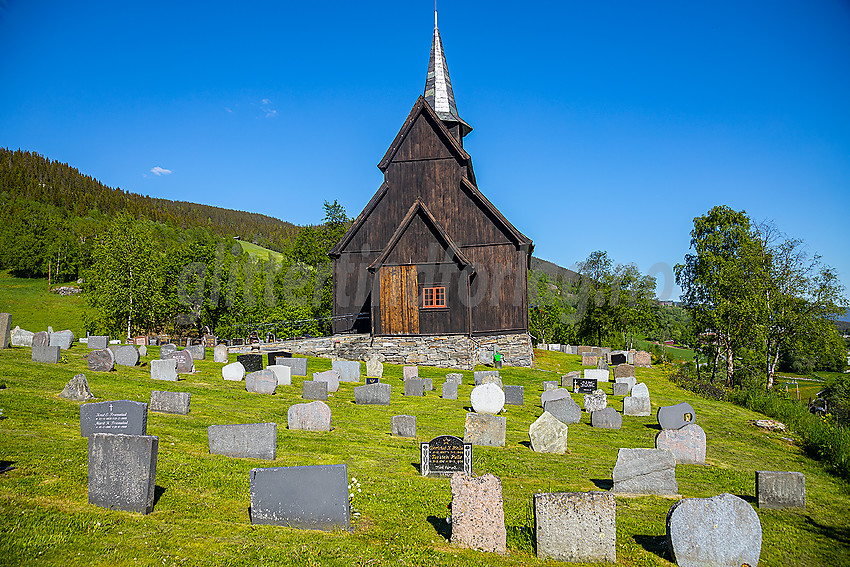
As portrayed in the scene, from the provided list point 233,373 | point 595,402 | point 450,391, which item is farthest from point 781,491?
point 233,373

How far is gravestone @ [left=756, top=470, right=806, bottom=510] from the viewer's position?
397 inches

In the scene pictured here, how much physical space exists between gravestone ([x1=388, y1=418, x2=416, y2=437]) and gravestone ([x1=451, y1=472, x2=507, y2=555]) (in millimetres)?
6362

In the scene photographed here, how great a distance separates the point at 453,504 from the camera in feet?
24.6

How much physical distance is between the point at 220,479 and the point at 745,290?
32.5 metres

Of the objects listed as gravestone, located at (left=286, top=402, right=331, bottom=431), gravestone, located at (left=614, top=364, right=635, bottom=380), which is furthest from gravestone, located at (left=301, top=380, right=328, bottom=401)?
gravestone, located at (left=614, top=364, right=635, bottom=380)

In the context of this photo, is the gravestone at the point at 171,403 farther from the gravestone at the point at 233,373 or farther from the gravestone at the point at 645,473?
the gravestone at the point at 645,473

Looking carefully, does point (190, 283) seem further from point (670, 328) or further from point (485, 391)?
point (670, 328)

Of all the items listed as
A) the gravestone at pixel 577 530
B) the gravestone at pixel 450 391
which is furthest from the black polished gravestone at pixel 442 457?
the gravestone at pixel 450 391

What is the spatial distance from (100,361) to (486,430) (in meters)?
14.2

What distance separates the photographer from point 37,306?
222ft

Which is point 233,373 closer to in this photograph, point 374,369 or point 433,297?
point 374,369

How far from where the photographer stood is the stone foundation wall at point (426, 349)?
27734 mm

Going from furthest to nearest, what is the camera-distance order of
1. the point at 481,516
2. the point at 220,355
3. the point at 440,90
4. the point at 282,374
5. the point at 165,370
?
the point at 440,90, the point at 220,355, the point at 282,374, the point at 165,370, the point at 481,516

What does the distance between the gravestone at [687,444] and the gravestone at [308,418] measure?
828cm
